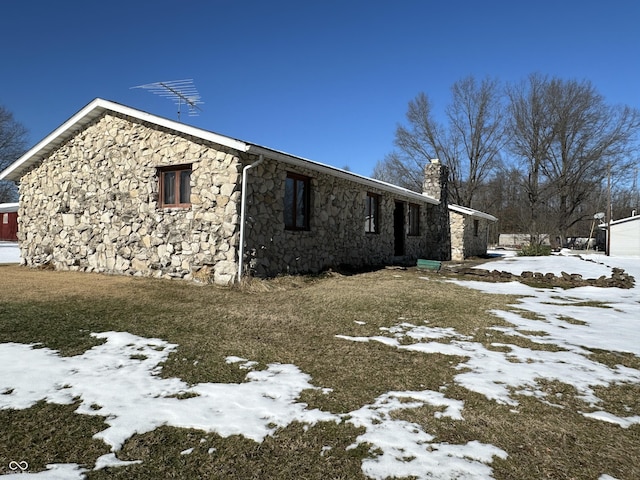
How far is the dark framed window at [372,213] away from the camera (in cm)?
1317

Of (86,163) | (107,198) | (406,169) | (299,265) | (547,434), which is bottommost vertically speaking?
(547,434)

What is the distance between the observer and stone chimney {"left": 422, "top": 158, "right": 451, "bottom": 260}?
18.3 m

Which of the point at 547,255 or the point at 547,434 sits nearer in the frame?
the point at 547,434

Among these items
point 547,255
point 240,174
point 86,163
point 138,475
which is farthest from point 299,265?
point 547,255

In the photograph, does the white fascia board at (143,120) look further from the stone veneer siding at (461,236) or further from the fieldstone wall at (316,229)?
the stone veneer siding at (461,236)

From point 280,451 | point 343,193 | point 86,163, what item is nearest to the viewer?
point 280,451

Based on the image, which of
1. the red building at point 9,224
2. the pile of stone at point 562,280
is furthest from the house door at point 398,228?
the red building at point 9,224

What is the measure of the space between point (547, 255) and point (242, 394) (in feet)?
83.6

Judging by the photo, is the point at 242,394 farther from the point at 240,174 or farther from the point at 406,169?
the point at 406,169

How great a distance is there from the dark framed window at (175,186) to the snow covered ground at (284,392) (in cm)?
486

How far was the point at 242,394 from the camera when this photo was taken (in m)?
3.10

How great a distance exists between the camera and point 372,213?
13.5 meters

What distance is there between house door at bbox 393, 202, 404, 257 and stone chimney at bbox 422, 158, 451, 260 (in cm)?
289

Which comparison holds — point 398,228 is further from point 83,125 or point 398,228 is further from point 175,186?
point 83,125
